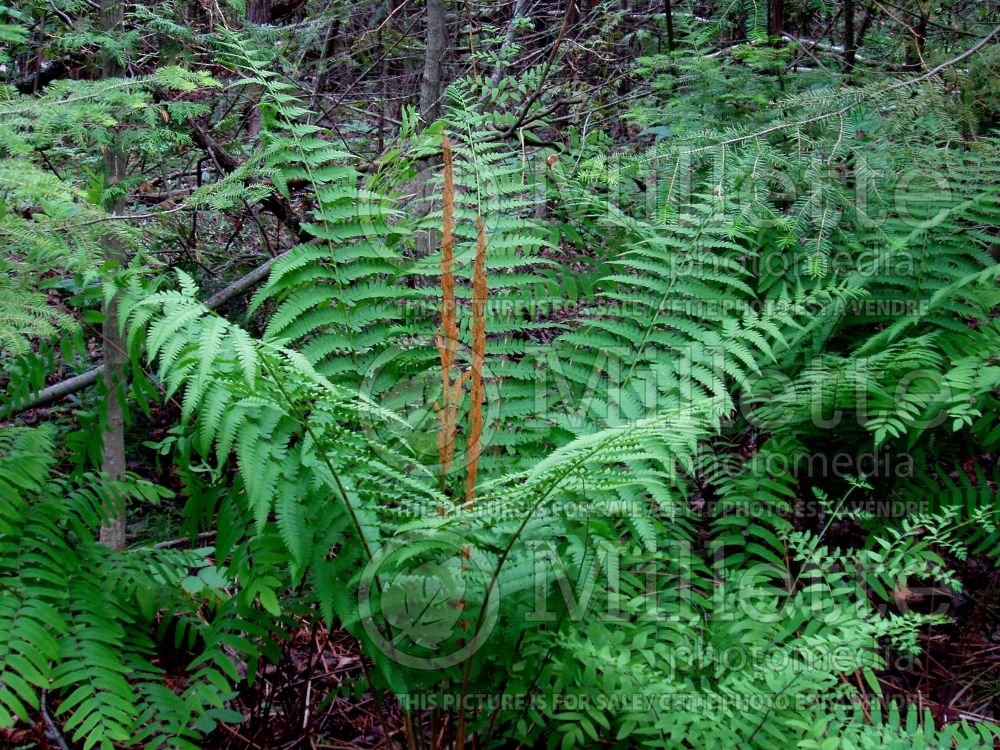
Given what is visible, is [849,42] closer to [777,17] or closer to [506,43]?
[777,17]

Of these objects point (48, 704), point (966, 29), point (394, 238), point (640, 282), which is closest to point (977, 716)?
point (640, 282)

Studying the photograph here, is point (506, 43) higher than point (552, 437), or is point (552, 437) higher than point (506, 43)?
point (506, 43)

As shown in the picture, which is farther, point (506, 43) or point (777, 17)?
point (506, 43)

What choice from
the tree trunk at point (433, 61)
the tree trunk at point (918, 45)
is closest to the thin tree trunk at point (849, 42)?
the tree trunk at point (918, 45)

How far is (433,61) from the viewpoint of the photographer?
394 centimetres

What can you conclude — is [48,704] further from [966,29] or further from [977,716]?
[966,29]

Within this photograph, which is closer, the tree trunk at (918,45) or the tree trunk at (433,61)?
the tree trunk at (918,45)

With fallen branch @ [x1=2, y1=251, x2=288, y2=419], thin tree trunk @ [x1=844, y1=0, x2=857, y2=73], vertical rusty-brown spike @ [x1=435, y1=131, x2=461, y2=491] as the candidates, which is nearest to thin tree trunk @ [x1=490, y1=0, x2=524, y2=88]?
fallen branch @ [x1=2, y1=251, x2=288, y2=419]

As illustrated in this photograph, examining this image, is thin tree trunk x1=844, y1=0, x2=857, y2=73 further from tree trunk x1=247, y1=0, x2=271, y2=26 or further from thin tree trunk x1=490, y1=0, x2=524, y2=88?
tree trunk x1=247, y1=0, x2=271, y2=26

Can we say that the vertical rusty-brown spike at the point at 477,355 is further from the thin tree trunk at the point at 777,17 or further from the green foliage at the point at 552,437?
the thin tree trunk at the point at 777,17

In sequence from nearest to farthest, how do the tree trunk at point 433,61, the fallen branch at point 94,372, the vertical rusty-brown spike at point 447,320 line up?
the vertical rusty-brown spike at point 447,320, the fallen branch at point 94,372, the tree trunk at point 433,61

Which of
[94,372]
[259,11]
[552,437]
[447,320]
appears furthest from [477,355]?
[259,11]

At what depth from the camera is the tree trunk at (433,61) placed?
3857 millimetres

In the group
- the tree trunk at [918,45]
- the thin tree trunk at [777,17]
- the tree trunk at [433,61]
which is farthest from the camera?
the thin tree trunk at [777,17]
